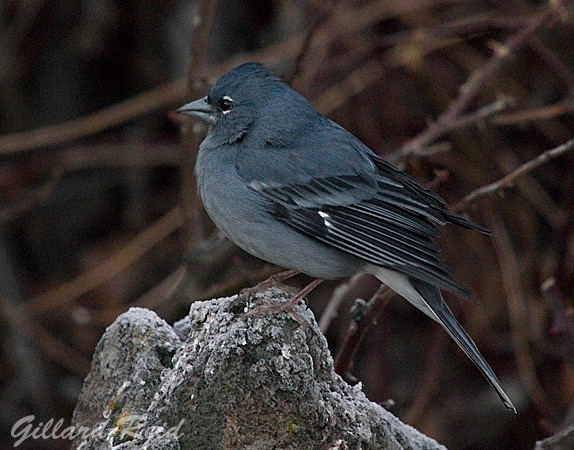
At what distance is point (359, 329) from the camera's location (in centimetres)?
338

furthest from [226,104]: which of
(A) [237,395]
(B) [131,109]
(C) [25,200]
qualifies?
(C) [25,200]

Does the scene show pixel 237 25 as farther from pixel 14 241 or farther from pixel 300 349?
pixel 300 349

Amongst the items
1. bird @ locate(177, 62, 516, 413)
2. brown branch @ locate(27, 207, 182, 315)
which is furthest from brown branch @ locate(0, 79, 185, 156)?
bird @ locate(177, 62, 516, 413)

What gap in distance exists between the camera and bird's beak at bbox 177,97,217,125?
3.80 metres

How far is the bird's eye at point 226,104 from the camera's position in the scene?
375 cm

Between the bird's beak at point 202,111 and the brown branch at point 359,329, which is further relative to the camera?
the bird's beak at point 202,111

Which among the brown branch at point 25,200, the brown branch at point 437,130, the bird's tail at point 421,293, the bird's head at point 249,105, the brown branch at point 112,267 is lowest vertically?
the brown branch at point 112,267

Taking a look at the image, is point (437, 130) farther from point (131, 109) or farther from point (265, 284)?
point (131, 109)

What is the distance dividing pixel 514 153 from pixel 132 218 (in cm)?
321

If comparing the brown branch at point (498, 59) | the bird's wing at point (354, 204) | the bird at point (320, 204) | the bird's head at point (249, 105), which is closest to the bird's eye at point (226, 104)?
the bird's head at point (249, 105)

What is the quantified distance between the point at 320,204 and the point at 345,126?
316 cm

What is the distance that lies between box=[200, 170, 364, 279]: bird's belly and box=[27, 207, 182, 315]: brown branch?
9.53 feet

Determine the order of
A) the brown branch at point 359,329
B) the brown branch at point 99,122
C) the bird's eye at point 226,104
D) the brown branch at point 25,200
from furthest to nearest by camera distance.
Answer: the brown branch at point 25,200 → the brown branch at point 99,122 → the bird's eye at point 226,104 → the brown branch at point 359,329

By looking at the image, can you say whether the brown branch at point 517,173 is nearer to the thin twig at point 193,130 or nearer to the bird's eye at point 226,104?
the bird's eye at point 226,104
